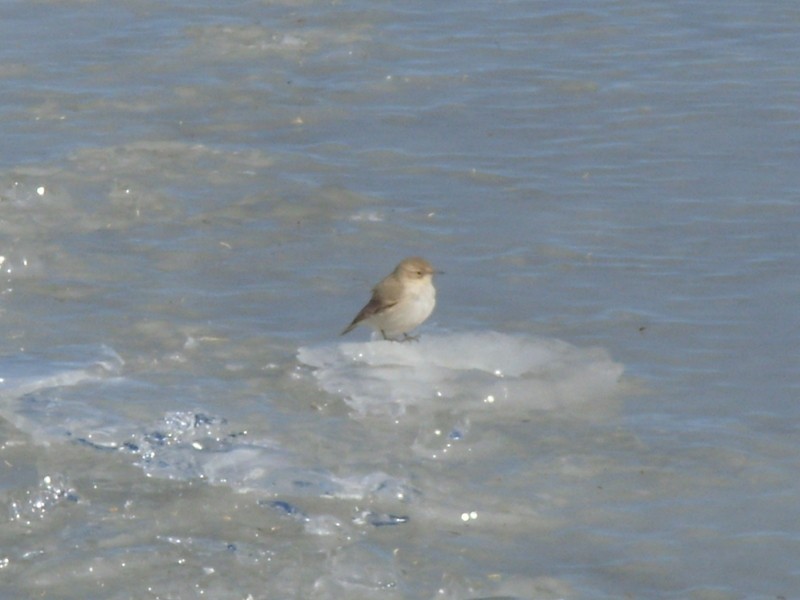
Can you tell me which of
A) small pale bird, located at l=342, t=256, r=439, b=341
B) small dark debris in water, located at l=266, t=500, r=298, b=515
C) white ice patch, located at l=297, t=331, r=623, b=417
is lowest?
white ice patch, located at l=297, t=331, r=623, b=417

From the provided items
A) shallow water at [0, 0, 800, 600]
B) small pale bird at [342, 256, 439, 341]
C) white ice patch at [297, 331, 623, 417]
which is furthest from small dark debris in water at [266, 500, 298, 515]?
small pale bird at [342, 256, 439, 341]

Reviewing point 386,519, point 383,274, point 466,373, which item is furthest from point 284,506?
point 383,274

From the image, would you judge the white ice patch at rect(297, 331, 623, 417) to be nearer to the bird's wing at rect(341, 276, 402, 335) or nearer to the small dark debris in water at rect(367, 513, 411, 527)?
the bird's wing at rect(341, 276, 402, 335)

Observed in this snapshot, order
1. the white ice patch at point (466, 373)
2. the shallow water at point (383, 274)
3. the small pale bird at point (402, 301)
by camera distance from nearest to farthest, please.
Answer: the shallow water at point (383, 274)
the white ice patch at point (466, 373)
the small pale bird at point (402, 301)

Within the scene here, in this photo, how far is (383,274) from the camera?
1052 cm

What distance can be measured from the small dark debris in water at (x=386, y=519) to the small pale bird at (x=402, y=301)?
1920 millimetres

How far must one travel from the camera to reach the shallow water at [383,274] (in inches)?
291

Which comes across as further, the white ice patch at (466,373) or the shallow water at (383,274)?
the white ice patch at (466,373)

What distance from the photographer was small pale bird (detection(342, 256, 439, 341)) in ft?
30.4

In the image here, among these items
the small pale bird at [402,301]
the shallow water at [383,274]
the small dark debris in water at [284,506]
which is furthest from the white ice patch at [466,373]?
the small dark debris in water at [284,506]

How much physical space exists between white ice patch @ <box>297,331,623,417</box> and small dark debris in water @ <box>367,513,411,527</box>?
1.23 m

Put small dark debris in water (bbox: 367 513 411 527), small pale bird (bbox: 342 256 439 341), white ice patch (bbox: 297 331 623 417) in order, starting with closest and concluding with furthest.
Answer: small dark debris in water (bbox: 367 513 411 527) < white ice patch (bbox: 297 331 623 417) < small pale bird (bbox: 342 256 439 341)

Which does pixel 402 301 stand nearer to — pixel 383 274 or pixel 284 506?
pixel 383 274

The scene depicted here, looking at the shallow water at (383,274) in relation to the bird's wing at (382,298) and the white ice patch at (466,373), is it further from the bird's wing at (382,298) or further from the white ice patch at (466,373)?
the bird's wing at (382,298)
